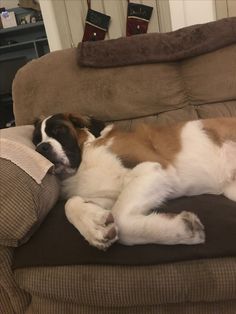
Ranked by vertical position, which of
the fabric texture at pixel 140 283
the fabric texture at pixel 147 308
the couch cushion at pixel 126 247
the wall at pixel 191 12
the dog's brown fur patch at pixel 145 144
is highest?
the wall at pixel 191 12

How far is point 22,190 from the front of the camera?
4.36ft

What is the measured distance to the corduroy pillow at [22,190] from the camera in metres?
1.26

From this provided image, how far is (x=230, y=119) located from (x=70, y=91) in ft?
3.13

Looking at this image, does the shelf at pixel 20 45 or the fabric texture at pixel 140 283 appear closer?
the fabric texture at pixel 140 283

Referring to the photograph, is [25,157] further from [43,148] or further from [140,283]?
[140,283]

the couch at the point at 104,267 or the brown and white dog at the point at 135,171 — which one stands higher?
the brown and white dog at the point at 135,171

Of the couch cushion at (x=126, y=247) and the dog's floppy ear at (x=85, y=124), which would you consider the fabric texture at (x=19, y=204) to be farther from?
the dog's floppy ear at (x=85, y=124)

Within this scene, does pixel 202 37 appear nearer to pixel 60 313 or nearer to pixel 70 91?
pixel 70 91

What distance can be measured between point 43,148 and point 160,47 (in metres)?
1.02

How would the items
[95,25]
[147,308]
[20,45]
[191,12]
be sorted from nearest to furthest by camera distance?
[147,308]
[191,12]
[95,25]
[20,45]

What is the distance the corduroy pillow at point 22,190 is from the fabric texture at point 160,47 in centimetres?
82

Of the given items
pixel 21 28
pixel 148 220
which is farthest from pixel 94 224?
pixel 21 28

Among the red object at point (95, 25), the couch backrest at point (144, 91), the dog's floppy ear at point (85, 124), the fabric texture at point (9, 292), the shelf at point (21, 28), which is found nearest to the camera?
the fabric texture at point (9, 292)

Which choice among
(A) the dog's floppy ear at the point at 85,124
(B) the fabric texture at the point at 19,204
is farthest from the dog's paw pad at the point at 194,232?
(A) the dog's floppy ear at the point at 85,124
